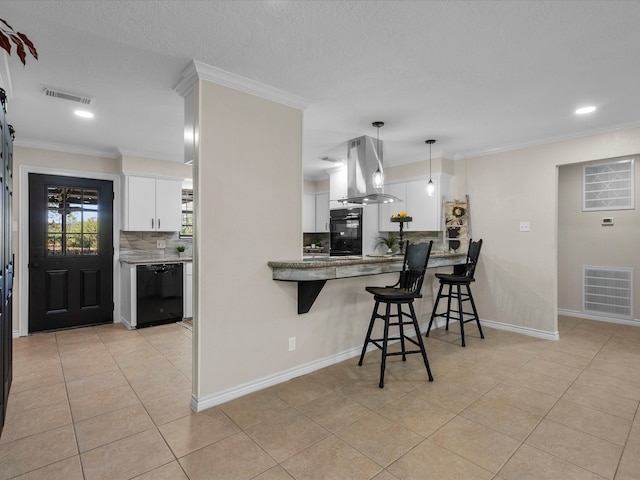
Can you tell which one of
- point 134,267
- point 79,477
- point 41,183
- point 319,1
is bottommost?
point 79,477

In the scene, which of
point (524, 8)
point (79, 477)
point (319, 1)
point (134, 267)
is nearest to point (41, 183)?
point (134, 267)

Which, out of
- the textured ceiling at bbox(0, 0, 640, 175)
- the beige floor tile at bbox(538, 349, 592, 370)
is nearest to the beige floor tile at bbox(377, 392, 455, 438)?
the beige floor tile at bbox(538, 349, 592, 370)

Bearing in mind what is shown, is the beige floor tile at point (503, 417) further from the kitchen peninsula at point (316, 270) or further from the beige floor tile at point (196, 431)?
the beige floor tile at point (196, 431)

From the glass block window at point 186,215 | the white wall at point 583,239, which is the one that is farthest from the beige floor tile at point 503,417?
the glass block window at point 186,215

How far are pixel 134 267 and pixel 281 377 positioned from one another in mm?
2794

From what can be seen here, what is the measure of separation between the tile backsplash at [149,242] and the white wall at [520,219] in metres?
4.35

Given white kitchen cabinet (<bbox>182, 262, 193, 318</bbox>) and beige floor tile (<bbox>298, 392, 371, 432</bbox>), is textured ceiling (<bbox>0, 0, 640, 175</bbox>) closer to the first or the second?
white kitchen cabinet (<bbox>182, 262, 193, 318</bbox>)

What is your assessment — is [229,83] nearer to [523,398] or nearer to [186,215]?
[523,398]

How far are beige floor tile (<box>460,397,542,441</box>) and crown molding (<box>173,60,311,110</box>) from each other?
274 centimetres

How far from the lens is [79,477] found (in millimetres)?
1800

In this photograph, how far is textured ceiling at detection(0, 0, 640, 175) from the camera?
6.10ft

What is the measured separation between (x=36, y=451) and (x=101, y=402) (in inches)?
23.3

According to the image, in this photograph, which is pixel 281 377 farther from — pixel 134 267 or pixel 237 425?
pixel 134 267

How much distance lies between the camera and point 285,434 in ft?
7.11
